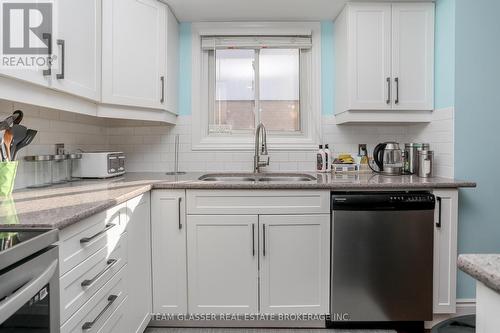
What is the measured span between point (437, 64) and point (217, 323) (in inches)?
90.3

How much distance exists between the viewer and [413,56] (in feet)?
7.88

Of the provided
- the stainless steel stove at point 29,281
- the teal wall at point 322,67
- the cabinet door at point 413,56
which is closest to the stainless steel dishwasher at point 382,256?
the cabinet door at point 413,56

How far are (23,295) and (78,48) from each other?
4.50 ft

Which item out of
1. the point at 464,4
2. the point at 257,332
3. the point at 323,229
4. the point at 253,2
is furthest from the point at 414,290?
the point at 253,2

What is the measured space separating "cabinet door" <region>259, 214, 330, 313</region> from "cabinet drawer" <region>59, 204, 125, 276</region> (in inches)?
33.2

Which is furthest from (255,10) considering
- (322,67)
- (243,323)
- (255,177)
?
(243,323)

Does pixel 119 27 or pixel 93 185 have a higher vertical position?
pixel 119 27

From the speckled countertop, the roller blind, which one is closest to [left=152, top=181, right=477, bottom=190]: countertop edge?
the speckled countertop

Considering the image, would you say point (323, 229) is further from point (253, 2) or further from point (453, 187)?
point (253, 2)

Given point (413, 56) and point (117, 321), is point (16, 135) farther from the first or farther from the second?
point (413, 56)

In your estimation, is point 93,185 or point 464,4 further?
point 464,4

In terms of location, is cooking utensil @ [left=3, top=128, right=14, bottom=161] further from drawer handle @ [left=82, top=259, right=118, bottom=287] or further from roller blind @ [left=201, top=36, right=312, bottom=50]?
roller blind @ [left=201, top=36, right=312, bottom=50]

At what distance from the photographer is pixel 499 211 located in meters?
2.19

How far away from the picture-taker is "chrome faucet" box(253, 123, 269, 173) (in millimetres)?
2570
